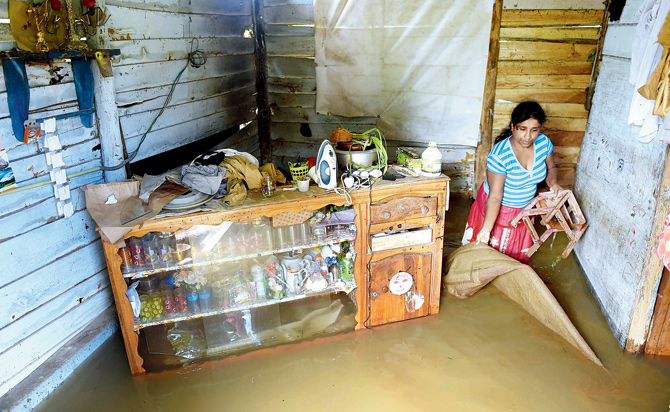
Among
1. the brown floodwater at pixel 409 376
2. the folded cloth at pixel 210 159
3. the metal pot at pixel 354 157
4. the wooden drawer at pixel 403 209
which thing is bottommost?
the brown floodwater at pixel 409 376

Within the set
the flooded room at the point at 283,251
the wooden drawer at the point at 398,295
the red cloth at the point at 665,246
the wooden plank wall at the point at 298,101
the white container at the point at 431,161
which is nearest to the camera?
the red cloth at the point at 665,246

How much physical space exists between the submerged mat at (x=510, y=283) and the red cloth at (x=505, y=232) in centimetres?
21

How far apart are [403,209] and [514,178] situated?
101 cm

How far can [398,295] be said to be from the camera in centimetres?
334

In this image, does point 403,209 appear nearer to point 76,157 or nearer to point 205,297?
point 205,297

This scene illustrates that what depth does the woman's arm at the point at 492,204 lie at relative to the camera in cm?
348

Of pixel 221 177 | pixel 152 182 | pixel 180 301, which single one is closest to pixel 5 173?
pixel 152 182

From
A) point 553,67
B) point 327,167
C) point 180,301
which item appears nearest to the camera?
point 327,167

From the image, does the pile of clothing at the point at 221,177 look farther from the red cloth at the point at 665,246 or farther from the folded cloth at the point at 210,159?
the red cloth at the point at 665,246

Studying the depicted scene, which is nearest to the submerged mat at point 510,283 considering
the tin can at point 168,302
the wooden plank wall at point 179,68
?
the tin can at point 168,302

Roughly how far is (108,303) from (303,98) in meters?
3.14

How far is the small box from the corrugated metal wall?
1.82 m

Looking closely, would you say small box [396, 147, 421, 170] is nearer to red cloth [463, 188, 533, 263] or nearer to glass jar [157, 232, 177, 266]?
red cloth [463, 188, 533, 263]

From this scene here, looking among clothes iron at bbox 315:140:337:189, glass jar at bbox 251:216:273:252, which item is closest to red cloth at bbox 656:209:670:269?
clothes iron at bbox 315:140:337:189
